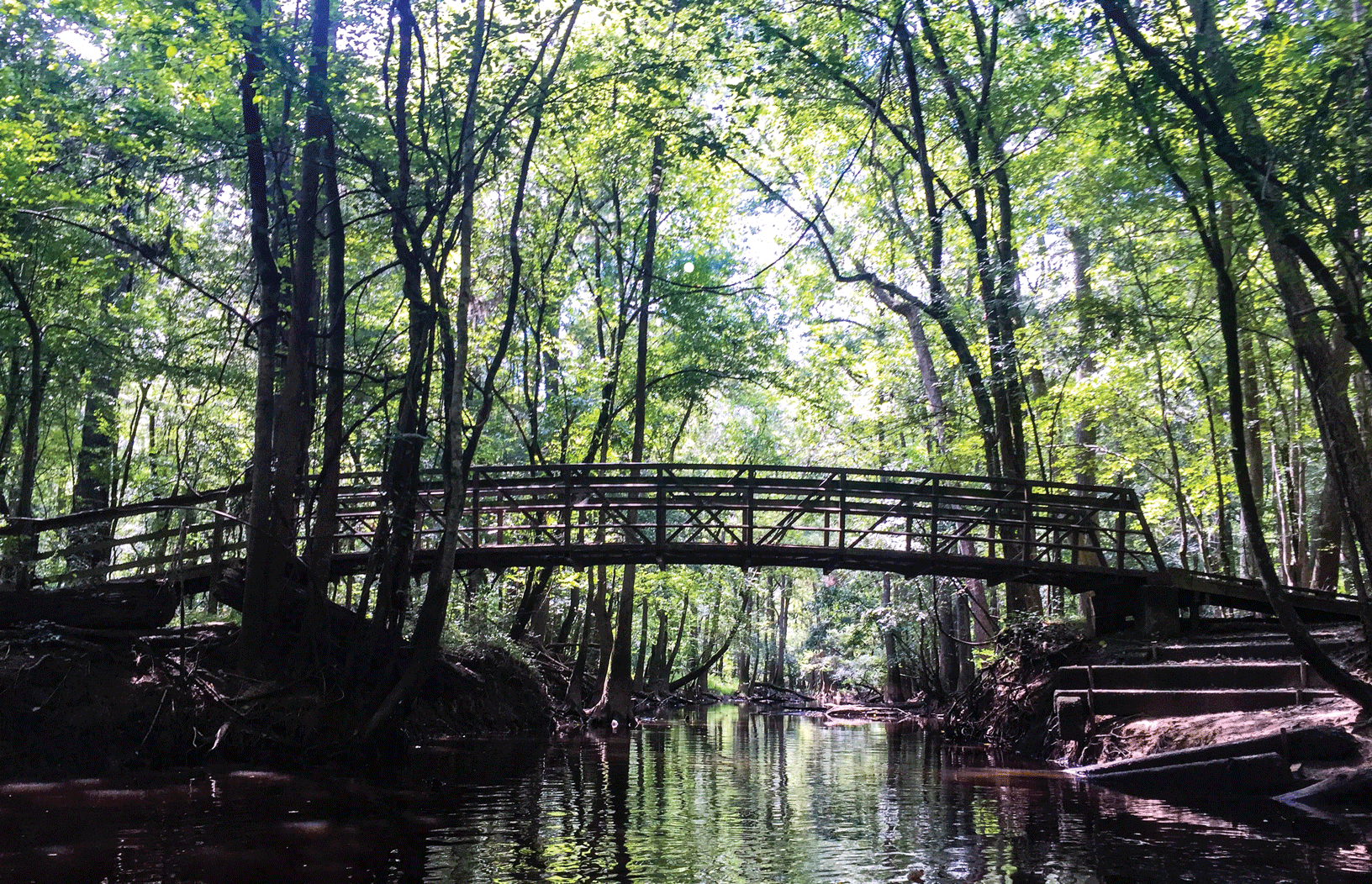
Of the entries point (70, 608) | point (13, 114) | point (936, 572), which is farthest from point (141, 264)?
point (936, 572)

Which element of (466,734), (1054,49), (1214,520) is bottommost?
(466,734)

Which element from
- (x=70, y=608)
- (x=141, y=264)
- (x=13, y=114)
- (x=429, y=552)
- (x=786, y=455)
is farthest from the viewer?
(x=786, y=455)

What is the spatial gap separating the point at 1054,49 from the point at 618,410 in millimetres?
11447

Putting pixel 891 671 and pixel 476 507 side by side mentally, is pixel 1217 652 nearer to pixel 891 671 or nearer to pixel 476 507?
pixel 476 507

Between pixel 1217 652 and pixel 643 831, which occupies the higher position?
pixel 1217 652

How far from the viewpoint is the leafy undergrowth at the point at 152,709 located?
9.84 metres

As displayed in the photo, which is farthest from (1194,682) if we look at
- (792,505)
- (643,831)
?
(643,831)

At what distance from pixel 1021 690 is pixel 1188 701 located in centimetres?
390

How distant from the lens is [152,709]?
10359 millimetres

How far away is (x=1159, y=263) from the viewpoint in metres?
15.3

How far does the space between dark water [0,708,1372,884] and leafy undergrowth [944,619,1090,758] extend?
2.99m

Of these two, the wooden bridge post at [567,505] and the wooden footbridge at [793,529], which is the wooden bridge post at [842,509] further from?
the wooden bridge post at [567,505]

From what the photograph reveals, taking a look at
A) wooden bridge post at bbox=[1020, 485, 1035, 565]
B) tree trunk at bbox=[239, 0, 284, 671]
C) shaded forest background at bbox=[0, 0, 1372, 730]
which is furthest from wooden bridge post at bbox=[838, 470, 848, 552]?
tree trunk at bbox=[239, 0, 284, 671]

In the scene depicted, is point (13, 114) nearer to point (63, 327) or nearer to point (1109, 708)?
point (63, 327)
